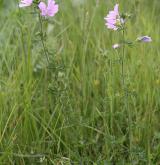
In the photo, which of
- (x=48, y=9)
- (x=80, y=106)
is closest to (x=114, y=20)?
(x=48, y=9)

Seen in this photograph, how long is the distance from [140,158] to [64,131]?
419 mm

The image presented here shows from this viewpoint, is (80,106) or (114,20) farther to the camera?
(80,106)

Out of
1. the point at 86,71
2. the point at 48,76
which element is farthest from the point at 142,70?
the point at 48,76

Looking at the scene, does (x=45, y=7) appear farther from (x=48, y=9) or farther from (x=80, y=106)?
(x=80, y=106)

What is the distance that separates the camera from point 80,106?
2.55m

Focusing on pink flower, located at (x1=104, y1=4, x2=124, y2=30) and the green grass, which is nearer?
pink flower, located at (x1=104, y1=4, x2=124, y2=30)

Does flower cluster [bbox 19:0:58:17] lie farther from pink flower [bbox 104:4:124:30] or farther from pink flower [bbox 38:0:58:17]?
pink flower [bbox 104:4:124:30]

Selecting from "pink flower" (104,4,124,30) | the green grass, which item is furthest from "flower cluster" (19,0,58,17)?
"pink flower" (104,4,124,30)

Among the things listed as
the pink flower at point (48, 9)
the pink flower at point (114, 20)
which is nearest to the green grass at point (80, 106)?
the pink flower at point (48, 9)

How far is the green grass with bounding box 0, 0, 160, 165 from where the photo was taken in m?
2.23

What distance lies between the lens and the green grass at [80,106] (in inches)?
88.0

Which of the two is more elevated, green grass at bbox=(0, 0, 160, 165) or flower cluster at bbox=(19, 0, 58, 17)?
flower cluster at bbox=(19, 0, 58, 17)

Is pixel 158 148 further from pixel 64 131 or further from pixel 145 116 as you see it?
pixel 64 131

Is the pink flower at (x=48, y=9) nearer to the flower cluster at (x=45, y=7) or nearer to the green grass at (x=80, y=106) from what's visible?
the flower cluster at (x=45, y=7)
